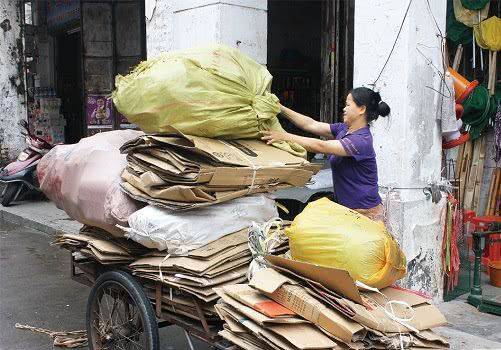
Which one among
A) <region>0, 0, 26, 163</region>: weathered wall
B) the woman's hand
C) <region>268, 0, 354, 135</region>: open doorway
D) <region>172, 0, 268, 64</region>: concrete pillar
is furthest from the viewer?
<region>0, 0, 26, 163</region>: weathered wall

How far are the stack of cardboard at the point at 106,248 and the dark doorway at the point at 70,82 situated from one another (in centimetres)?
1029

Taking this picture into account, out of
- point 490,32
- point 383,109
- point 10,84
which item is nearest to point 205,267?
point 383,109

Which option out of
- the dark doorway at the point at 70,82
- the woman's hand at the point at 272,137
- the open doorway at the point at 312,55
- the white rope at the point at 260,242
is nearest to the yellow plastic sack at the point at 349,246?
A: the white rope at the point at 260,242

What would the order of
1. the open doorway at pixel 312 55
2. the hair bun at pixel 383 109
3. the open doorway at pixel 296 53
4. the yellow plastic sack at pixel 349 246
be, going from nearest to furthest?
the yellow plastic sack at pixel 349 246 < the hair bun at pixel 383 109 < the open doorway at pixel 312 55 < the open doorway at pixel 296 53

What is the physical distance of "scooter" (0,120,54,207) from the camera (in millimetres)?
9500

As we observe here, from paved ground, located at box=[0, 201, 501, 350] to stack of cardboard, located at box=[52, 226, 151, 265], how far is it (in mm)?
1159

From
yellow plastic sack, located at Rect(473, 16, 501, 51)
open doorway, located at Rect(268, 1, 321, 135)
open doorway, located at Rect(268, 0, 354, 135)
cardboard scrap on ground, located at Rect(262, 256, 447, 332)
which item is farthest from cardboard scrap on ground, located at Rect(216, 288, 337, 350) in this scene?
open doorway, located at Rect(268, 1, 321, 135)

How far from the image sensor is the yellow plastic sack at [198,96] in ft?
9.99

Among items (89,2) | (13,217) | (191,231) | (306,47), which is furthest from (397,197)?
(89,2)

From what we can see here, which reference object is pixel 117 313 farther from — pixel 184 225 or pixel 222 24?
pixel 222 24

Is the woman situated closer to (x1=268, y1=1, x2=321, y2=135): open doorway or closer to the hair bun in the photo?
the hair bun

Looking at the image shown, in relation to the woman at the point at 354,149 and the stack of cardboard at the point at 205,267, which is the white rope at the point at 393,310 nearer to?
the stack of cardboard at the point at 205,267

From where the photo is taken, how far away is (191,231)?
2.95 m

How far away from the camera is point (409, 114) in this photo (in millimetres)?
4293
